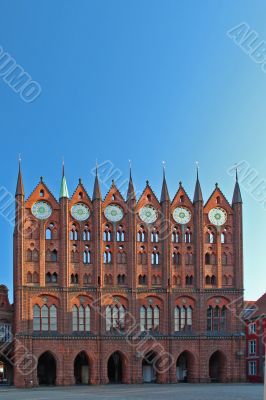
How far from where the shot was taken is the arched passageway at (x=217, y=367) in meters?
75.4

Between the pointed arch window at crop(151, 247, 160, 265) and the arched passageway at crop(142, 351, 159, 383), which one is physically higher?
the pointed arch window at crop(151, 247, 160, 265)

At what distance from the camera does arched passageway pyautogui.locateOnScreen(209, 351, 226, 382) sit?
75375mm

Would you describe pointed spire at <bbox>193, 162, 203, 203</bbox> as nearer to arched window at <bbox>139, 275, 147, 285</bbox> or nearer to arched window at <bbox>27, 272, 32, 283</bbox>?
arched window at <bbox>139, 275, 147, 285</bbox>

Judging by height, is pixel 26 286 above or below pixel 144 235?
below

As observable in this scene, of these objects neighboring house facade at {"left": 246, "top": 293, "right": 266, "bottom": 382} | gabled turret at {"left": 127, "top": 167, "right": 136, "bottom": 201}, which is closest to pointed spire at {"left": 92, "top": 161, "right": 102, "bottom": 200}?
gabled turret at {"left": 127, "top": 167, "right": 136, "bottom": 201}

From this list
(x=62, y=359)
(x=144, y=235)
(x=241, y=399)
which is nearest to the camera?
(x=241, y=399)

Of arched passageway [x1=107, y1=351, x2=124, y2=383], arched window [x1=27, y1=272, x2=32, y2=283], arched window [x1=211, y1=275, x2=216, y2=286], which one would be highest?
arched window [x1=27, y1=272, x2=32, y2=283]

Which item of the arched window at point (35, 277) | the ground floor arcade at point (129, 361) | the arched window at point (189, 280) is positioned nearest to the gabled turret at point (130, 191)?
the arched window at point (189, 280)

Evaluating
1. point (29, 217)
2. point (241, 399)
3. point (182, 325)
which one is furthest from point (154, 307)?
point (241, 399)

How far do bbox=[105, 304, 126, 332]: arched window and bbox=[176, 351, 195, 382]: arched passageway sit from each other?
806cm

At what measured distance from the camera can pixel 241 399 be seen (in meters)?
44.3

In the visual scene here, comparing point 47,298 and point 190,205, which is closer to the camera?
point 47,298

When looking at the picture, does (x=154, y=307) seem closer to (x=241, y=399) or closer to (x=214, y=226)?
(x=214, y=226)

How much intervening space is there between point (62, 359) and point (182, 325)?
45.0ft
